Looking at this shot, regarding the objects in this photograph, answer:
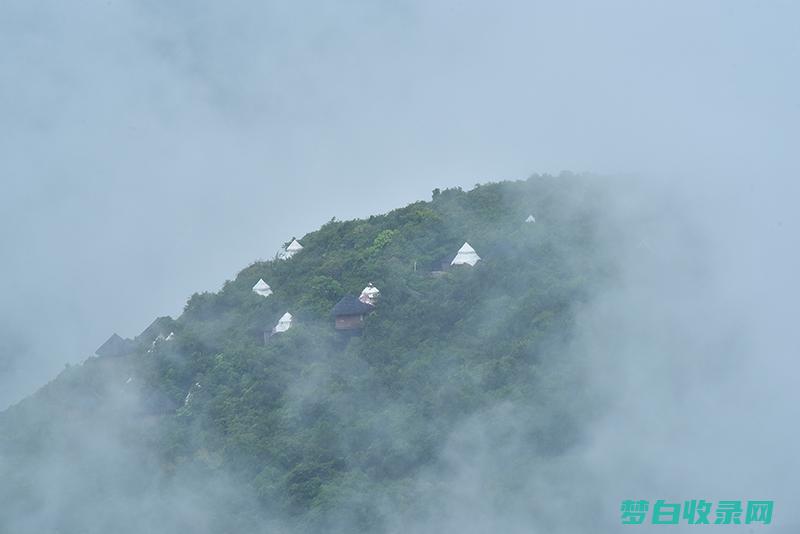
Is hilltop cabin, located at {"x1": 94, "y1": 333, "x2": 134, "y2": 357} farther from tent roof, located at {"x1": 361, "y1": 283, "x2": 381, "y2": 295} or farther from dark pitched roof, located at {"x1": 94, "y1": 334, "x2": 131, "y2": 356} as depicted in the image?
tent roof, located at {"x1": 361, "y1": 283, "x2": 381, "y2": 295}

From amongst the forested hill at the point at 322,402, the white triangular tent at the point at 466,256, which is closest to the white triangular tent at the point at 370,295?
the forested hill at the point at 322,402

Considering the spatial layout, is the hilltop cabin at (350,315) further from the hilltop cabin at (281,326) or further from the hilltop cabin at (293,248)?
the hilltop cabin at (293,248)

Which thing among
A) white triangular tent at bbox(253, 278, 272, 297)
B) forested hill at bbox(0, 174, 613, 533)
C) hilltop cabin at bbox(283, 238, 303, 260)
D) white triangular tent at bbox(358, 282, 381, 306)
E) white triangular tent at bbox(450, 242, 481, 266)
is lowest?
forested hill at bbox(0, 174, 613, 533)

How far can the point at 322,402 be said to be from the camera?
21234mm

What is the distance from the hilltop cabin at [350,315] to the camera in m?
24.3

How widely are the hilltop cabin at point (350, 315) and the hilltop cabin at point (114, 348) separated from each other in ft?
12.0

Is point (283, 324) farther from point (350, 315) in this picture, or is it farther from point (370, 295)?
point (370, 295)

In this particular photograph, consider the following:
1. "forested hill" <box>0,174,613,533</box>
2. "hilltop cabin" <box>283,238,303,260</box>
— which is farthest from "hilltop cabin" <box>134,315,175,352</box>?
"hilltop cabin" <box>283,238,303,260</box>

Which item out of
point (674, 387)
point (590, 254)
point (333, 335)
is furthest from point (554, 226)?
point (674, 387)

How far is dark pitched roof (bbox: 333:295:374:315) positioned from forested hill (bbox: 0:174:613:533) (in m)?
0.21

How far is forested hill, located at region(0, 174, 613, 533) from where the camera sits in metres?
19.0

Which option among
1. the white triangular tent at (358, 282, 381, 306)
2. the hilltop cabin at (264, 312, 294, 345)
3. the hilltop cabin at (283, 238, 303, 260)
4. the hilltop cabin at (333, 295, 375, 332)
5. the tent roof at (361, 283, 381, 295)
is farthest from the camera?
the hilltop cabin at (283, 238, 303, 260)

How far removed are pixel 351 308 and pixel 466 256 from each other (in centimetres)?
342

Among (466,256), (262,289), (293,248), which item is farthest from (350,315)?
(293,248)
